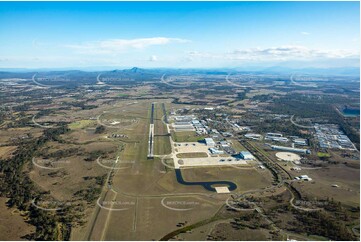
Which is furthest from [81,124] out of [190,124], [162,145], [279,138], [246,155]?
[279,138]

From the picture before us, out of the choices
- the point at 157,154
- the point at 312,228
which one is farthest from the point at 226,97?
the point at 312,228

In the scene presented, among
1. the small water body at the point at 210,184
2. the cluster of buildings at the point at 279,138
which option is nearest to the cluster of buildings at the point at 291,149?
the cluster of buildings at the point at 279,138

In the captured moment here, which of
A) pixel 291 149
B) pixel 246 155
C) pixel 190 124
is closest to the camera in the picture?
pixel 246 155

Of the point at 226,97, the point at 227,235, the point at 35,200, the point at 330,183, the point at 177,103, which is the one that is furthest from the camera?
the point at 226,97

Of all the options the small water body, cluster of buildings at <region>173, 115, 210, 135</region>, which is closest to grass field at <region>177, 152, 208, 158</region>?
the small water body

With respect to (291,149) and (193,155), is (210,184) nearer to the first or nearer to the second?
(193,155)

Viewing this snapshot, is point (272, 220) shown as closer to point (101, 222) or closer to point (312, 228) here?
point (312, 228)

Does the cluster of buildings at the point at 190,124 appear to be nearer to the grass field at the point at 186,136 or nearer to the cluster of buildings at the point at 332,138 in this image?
the grass field at the point at 186,136

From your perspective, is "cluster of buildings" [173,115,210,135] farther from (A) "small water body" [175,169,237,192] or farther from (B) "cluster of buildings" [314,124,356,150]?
(A) "small water body" [175,169,237,192]

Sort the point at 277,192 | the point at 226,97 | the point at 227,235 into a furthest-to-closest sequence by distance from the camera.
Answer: the point at 226,97 < the point at 277,192 < the point at 227,235
